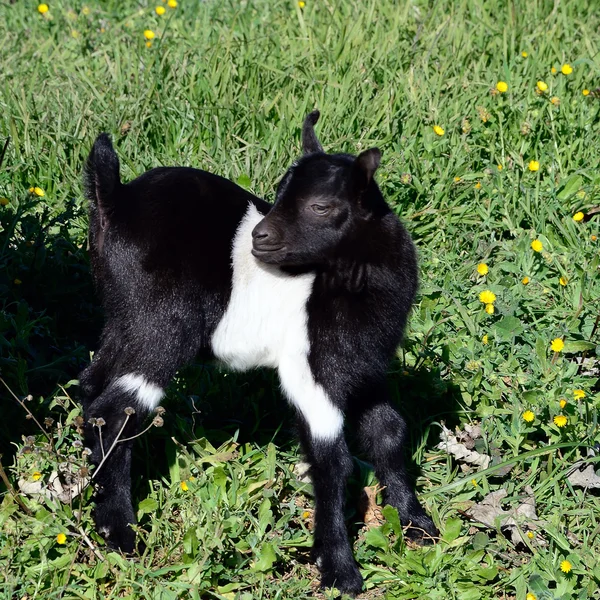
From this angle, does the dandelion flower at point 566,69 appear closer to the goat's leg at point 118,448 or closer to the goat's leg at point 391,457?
the goat's leg at point 391,457

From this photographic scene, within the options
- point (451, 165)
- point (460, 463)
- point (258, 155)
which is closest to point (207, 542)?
point (460, 463)

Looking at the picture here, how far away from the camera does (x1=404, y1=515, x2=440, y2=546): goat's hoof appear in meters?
4.06

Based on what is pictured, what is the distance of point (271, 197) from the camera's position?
17.9 feet

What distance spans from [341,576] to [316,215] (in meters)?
1.41

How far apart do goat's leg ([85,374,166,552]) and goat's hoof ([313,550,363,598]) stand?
0.76m

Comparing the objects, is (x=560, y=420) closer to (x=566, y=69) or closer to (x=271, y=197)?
Answer: (x=271, y=197)

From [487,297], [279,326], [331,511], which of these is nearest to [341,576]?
[331,511]

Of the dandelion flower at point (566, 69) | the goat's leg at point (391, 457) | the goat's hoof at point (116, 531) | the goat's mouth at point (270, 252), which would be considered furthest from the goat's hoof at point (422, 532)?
the dandelion flower at point (566, 69)

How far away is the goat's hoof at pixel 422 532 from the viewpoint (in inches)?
160

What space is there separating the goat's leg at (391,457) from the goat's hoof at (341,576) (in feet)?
1.39

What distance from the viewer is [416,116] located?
5.91 meters

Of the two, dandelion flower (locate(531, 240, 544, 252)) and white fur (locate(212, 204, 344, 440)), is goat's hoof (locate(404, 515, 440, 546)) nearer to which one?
white fur (locate(212, 204, 344, 440))

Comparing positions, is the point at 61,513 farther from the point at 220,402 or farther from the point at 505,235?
the point at 505,235

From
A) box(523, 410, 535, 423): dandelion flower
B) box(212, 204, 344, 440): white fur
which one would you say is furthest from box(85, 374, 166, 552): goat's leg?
box(523, 410, 535, 423): dandelion flower
